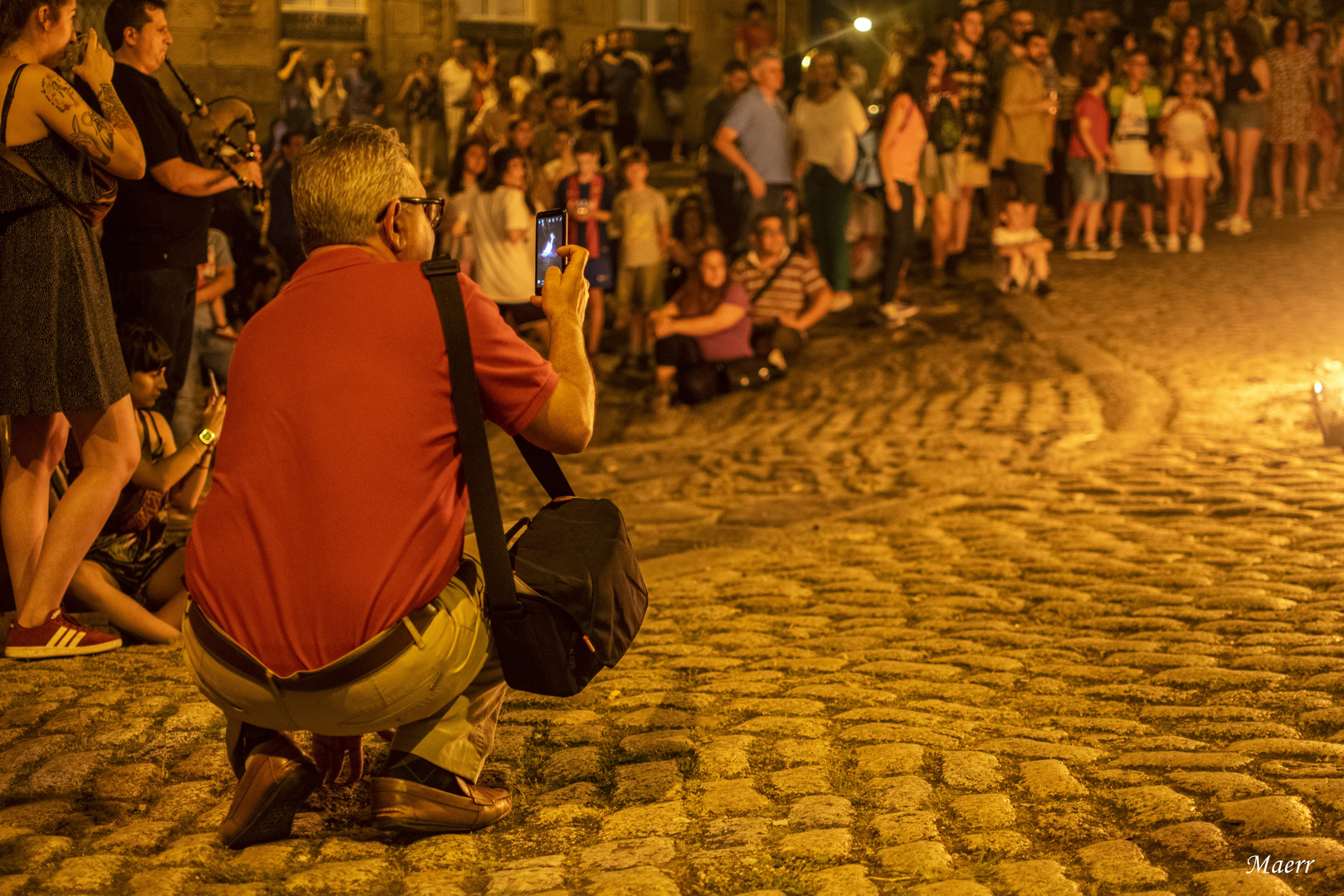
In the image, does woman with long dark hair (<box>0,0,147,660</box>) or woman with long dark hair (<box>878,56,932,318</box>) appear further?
woman with long dark hair (<box>878,56,932,318</box>)

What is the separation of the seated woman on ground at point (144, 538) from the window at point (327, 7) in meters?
17.6

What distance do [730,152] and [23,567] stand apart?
818 cm

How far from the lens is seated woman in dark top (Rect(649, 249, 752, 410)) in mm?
10664

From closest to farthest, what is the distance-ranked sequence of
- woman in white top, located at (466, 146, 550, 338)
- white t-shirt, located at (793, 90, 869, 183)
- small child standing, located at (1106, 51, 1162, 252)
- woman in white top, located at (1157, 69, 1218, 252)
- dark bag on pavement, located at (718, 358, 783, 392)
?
dark bag on pavement, located at (718, 358, 783, 392) < woman in white top, located at (466, 146, 550, 338) < white t-shirt, located at (793, 90, 869, 183) < small child standing, located at (1106, 51, 1162, 252) < woman in white top, located at (1157, 69, 1218, 252)

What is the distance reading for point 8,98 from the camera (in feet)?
13.3

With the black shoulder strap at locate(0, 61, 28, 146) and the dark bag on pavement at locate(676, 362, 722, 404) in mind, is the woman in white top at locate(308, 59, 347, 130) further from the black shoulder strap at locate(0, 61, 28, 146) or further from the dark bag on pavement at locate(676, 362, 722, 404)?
the black shoulder strap at locate(0, 61, 28, 146)

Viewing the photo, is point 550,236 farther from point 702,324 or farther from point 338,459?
point 702,324

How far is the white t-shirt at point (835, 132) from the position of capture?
38.4 ft

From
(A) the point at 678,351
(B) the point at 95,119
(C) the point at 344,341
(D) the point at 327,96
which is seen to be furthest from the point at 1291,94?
(C) the point at 344,341

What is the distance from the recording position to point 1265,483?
23.4 ft

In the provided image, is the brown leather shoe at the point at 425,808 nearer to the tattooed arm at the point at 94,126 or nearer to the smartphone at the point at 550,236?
the smartphone at the point at 550,236

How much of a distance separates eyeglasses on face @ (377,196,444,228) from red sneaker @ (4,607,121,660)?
2.19m

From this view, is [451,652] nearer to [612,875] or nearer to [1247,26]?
[612,875]

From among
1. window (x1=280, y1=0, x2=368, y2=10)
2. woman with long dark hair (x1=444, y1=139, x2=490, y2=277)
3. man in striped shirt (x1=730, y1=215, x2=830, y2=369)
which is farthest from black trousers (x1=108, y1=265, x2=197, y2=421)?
window (x1=280, y1=0, x2=368, y2=10)
